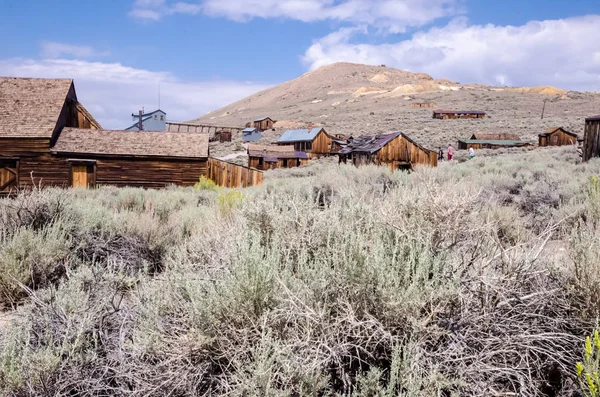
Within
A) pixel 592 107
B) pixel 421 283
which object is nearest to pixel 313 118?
pixel 592 107

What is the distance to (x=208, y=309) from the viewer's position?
2.69 m

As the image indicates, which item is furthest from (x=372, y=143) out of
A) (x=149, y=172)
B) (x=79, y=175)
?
(x=79, y=175)

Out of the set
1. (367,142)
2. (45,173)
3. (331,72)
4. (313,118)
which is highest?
(331,72)

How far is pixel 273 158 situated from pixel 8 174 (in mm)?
24892

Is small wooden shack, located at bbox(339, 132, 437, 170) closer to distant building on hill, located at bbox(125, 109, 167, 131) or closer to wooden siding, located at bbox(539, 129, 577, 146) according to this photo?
wooden siding, located at bbox(539, 129, 577, 146)

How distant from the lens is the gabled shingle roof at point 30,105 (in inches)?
810

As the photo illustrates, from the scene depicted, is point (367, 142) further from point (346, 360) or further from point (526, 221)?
point (346, 360)

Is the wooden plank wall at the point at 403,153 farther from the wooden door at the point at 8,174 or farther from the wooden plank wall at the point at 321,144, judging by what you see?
the wooden plank wall at the point at 321,144

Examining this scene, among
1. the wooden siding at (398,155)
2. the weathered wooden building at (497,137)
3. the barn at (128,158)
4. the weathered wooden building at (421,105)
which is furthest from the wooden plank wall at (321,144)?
the weathered wooden building at (421,105)

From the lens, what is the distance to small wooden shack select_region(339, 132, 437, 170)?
999 inches

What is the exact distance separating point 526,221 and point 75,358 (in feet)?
22.2

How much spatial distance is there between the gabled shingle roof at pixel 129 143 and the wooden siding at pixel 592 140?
18.2 meters

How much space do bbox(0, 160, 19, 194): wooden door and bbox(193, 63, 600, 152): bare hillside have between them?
35.4 metres

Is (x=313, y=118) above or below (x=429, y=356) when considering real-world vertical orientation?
above
